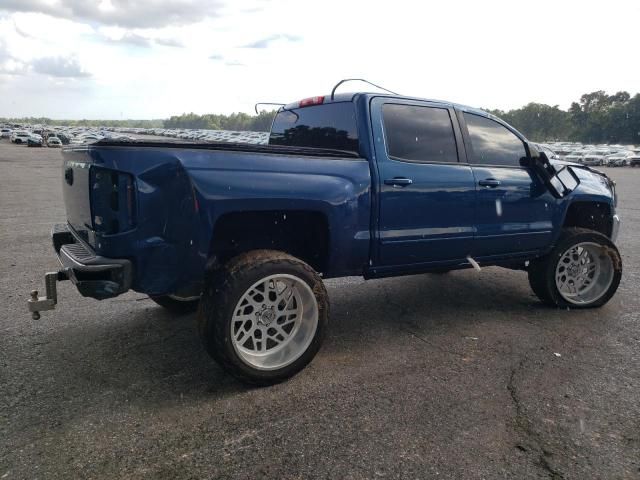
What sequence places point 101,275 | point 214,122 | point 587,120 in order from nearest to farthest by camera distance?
1. point 101,275
2. point 587,120
3. point 214,122

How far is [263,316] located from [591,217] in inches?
152

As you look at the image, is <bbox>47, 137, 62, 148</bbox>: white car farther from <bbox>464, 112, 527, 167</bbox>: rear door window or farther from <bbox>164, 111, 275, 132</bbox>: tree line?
<bbox>164, 111, 275, 132</bbox>: tree line

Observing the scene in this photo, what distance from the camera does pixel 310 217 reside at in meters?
3.62

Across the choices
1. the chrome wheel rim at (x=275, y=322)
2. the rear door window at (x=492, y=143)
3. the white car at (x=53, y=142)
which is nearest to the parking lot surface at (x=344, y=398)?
the chrome wheel rim at (x=275, y=322)

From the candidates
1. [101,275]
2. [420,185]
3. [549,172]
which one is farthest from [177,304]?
[549,172]

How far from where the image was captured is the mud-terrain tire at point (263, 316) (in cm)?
308

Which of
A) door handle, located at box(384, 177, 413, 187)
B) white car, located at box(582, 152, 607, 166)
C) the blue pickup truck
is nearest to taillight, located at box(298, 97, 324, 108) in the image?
the blue pickup truck

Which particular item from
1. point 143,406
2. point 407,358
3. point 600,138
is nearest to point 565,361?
point 407,358

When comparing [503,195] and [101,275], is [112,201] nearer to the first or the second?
[101,275]

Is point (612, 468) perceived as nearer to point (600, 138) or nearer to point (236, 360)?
point (236, 360)

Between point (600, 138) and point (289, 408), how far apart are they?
115 m

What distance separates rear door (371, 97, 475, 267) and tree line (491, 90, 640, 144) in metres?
97.9

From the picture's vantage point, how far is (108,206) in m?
3.01

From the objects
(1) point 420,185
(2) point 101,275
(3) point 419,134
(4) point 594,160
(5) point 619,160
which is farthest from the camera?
(4) point 594,160
